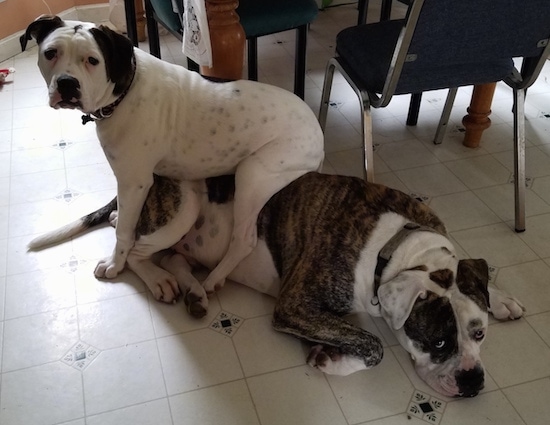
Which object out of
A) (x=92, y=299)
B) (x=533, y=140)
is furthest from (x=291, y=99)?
(x=533, y=140)

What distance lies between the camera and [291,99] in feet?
5.99

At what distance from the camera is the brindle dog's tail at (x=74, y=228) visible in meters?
2.00

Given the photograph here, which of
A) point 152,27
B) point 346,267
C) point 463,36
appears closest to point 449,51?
point 463,36

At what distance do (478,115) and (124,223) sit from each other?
165cm

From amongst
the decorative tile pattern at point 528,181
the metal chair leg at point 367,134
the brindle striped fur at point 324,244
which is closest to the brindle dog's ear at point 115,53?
the brindle striped fur at point 324,244

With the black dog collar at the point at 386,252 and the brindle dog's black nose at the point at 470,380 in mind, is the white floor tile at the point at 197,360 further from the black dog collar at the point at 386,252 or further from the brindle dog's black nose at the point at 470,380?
the brindle dog's black nose at the point at 470,380

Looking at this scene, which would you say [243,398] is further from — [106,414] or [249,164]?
[249,164]

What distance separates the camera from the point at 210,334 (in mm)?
1723

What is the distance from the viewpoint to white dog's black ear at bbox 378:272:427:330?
4.65 ft

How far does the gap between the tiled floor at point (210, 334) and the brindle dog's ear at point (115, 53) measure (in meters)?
0.70

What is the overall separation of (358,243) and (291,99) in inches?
20.9

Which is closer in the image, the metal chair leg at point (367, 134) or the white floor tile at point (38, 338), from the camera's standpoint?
the white floor tile at point (38, 338)

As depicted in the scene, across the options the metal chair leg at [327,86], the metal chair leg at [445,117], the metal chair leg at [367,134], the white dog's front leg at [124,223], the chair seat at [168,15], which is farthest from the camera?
the metal chair leg at [445,117]

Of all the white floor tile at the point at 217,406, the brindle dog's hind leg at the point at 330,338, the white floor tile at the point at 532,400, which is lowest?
the white floor tile at the point at 217,406
